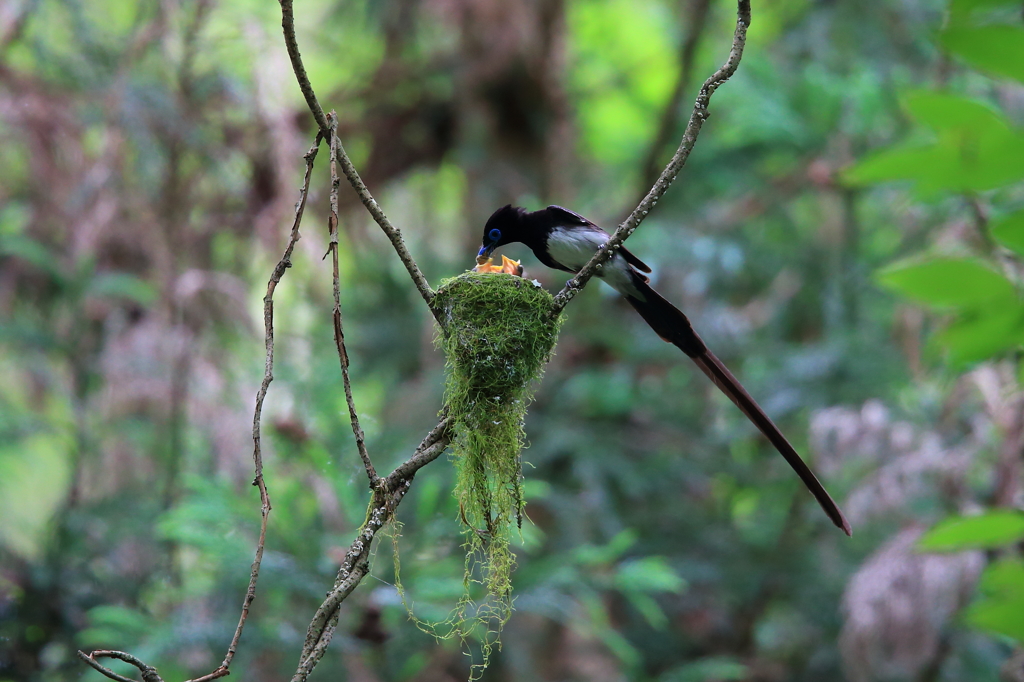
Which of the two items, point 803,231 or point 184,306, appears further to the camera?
point 803,231

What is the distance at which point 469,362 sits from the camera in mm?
2582

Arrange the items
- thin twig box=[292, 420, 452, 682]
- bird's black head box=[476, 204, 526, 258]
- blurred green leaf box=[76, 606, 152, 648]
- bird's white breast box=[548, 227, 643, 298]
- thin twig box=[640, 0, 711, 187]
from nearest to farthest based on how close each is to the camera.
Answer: thin twig box=[292, 420, 452, 682] → bird's white breast box=[548, 227, 643, 298] → bird's black head box=[476, 204, 526, 258] → blurred green leaf box=[76, 606, 152, 648] → thin twig box=[640, 0, 711, 187]

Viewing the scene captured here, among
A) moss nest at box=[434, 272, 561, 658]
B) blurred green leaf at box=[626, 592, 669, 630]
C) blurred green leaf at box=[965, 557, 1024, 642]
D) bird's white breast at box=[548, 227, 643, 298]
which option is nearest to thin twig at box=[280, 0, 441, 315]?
moss nest at box=[434, 272, 561, 658]

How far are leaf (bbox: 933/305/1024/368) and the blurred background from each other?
7.24 feet

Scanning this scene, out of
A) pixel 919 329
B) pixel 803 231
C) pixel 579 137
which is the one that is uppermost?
pixel 579 137

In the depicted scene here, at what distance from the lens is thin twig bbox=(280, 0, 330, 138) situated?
5.83 feet

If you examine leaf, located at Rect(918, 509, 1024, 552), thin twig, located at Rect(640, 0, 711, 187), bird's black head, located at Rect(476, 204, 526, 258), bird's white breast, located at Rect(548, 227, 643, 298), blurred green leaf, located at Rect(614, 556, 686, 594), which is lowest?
leaf, located at Rect(918, 509, 1024, 552)

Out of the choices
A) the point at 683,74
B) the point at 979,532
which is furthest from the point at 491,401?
the point at 683,74

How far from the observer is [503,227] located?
12.8 feet

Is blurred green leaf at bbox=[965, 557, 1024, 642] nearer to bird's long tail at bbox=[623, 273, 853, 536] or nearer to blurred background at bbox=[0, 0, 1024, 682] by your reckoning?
bird's long tail at bbox=[623, 273, 853, 536]

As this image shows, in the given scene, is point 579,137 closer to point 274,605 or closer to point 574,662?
point 574,662

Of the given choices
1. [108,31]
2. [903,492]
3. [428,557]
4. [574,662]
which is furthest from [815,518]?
[108,31]

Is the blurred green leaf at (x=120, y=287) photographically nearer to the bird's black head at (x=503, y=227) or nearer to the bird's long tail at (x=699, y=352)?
the bird's black head at (x=503, y=227)

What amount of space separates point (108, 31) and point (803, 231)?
583cm
